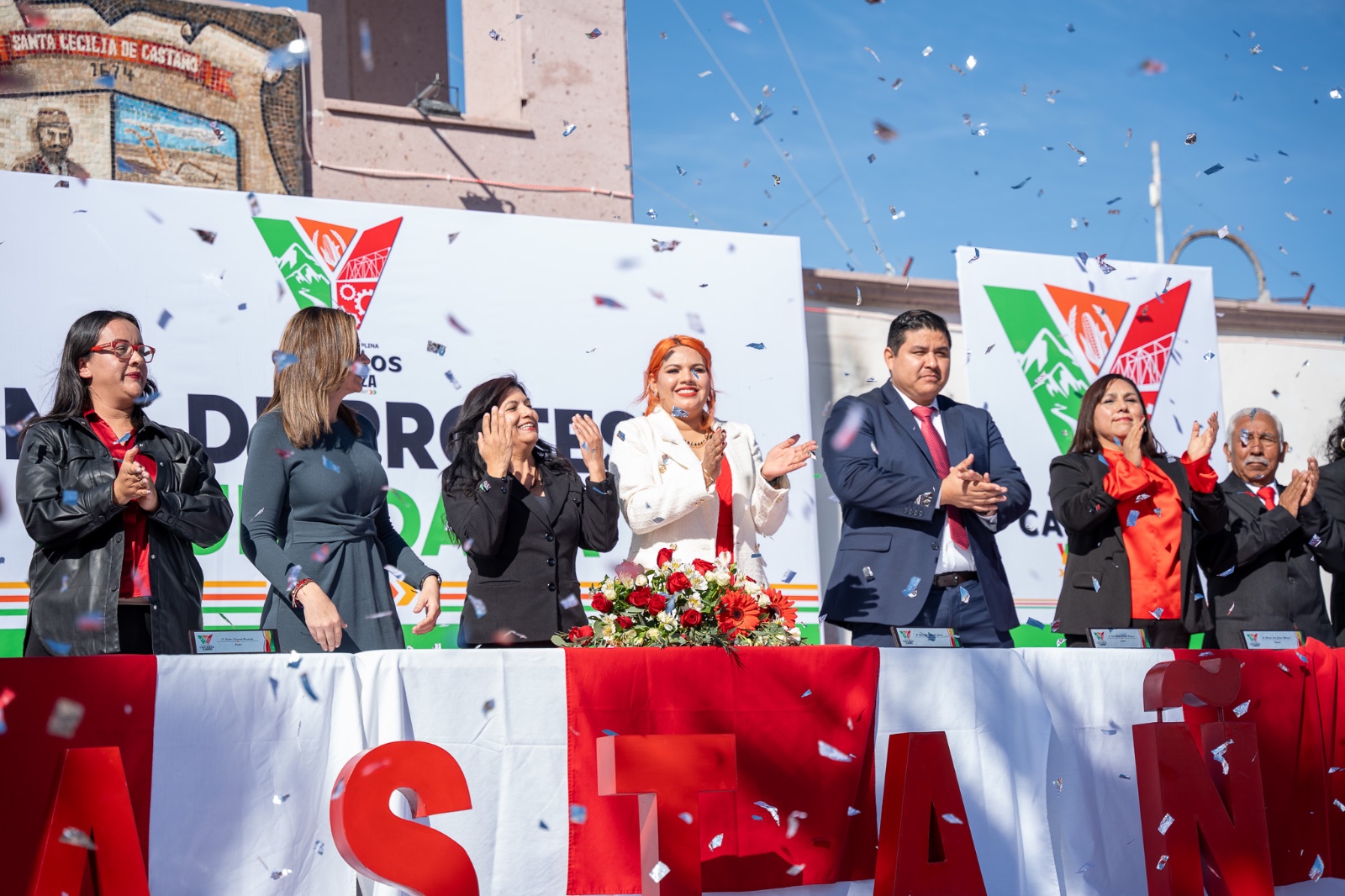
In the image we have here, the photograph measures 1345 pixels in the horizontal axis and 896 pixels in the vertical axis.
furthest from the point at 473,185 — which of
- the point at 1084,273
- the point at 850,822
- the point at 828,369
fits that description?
the point at 850,822

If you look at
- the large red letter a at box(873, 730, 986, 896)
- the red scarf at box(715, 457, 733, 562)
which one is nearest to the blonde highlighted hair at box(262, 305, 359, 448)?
the red scarf at box(715, 457, 733, 562)

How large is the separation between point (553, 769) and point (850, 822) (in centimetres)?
63

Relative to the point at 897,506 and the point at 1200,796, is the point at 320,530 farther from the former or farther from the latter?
the point at 1200,796

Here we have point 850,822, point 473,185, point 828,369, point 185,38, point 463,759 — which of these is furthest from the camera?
point 473,185

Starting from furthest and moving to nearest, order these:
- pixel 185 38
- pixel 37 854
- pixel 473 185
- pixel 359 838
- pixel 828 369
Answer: pixel 473 185 < pixel 185 38 < pixel 828 369 < pixel 359 838 < pixel 37 854

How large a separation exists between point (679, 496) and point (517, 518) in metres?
0.40

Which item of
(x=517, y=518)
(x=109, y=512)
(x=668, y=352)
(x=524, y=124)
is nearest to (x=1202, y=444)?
(x=668, y=352)

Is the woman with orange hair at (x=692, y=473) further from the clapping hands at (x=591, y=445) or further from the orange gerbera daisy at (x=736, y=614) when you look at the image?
the orange gerbera daisy at (x=736, y=614)

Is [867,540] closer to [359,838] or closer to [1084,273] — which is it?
[359,838]

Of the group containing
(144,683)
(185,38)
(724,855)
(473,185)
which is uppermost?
(185,38)

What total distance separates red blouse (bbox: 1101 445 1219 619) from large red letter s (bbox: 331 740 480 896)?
2.25 m

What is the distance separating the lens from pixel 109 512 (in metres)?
2.73

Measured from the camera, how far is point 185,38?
7195mm

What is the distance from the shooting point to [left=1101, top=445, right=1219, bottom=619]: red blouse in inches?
149
